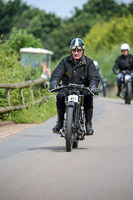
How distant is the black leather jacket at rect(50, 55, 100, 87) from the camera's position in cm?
1020

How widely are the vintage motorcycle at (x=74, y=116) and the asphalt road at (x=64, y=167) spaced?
0.24 metres

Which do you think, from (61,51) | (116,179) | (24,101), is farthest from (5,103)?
(61,51)

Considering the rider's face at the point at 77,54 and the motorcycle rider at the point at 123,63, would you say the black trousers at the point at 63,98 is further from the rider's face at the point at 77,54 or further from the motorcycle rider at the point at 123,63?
the motorcycle rider at the point at 123,63

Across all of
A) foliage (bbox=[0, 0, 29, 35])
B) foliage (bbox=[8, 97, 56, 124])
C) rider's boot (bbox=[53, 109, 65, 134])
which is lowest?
foliage (bbox=[8, 97, 56, 124])

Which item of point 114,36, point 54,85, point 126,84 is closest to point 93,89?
point 54,85

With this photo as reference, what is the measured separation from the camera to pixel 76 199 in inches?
241

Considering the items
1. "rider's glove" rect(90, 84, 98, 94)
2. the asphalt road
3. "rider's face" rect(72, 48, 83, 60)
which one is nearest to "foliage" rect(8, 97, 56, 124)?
the asphalt road

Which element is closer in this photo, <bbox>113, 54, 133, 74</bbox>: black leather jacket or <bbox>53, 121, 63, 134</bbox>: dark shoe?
<bbox>53, 121, 63, 134</bbox>: dark shoe

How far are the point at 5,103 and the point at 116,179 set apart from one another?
860 centimetres

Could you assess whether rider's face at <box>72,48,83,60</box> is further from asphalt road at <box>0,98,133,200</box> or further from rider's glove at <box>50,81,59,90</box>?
asphalt road at <box>0,98,133,200</box>

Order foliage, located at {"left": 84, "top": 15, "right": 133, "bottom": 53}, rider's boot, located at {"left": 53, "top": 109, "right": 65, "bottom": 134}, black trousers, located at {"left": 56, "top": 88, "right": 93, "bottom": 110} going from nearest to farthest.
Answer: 1. black trousers, located at {"left": 56, "top": 88, "right": 93, "bottom": 110}
2. rider's boot, located at {"left": 53, "top": 109, "right": 65, "bottom": 134}
3. foliage, located at {"left": 84, "top": 15, "right": 133, "bottom": 53}

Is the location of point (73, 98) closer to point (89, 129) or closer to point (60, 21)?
point (89, 129)

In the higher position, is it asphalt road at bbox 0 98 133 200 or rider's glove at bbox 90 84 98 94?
rider's glove at bbox 90 84 98 94

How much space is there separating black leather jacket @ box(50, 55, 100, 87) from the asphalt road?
113cm
